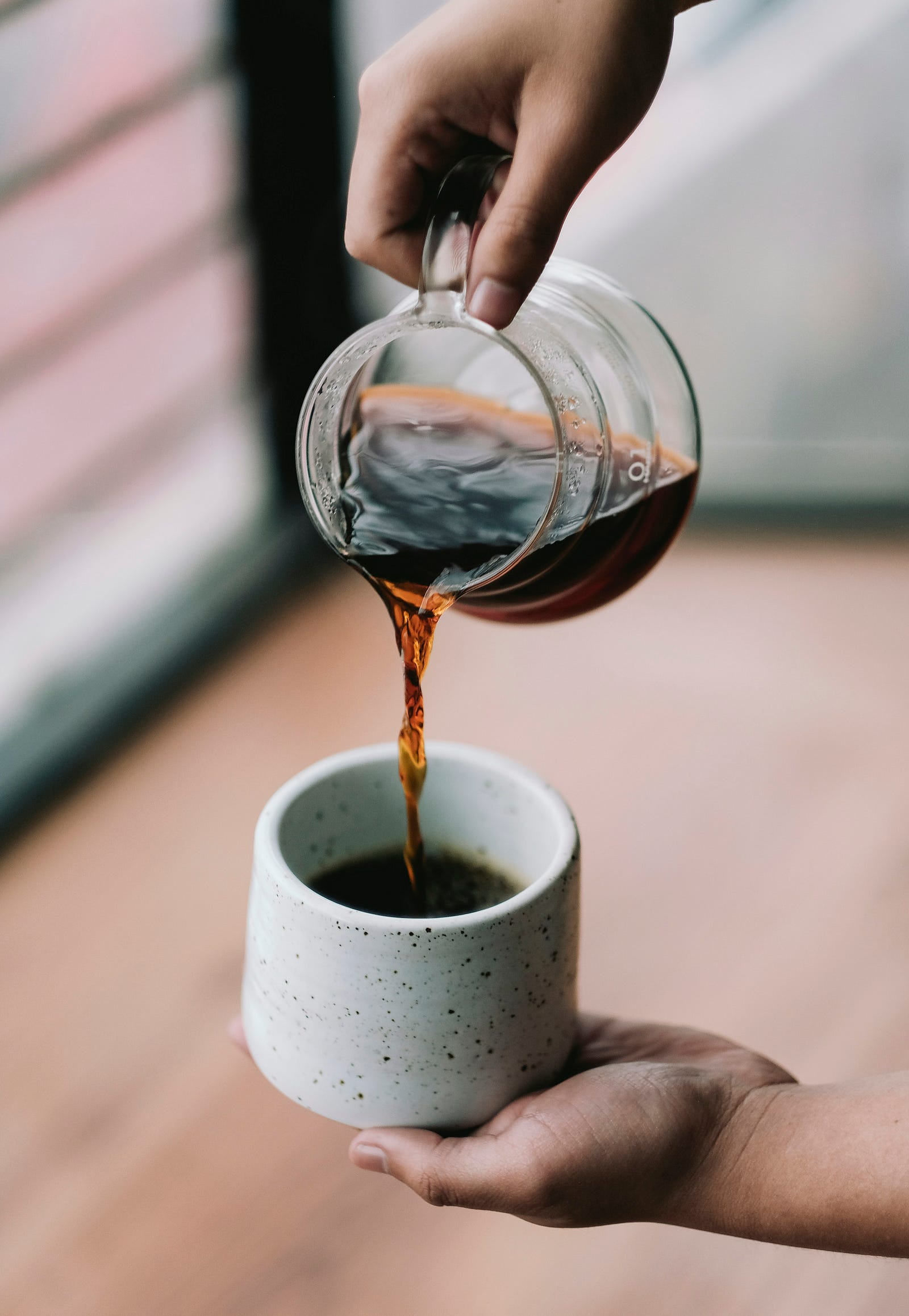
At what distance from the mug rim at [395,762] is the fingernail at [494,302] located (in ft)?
0.94

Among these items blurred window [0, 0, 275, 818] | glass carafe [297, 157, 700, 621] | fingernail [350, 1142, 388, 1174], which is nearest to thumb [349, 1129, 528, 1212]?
fingernail [350, 1142, 388, 1174]

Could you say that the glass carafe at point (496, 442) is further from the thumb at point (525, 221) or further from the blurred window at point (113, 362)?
the blurred window at point (113, 362)

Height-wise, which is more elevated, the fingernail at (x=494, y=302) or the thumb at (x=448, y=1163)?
the fingernail at (x=494, y=302)

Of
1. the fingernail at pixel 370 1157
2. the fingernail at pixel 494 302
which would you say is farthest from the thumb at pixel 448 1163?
the fingernail at pixel 494 302

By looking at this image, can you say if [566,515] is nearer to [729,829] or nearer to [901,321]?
[729,829]

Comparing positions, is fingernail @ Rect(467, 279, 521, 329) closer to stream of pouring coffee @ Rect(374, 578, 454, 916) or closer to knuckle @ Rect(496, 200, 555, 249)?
knuckle @ Rect(496, 200, 555, 249)

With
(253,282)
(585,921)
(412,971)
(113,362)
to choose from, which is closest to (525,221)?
(412,971)

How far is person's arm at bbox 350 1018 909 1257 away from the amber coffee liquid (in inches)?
6.7

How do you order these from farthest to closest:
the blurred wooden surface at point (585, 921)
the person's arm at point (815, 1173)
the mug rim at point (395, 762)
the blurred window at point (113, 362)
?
1. the blurred window at point (113, 362)
2. the blurred wooden surface at point (585, 921)
3. the person's arm at point (815, 1173)
4. the mug rim at point (395, 762)

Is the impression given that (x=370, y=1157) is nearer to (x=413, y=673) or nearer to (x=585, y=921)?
(x=413, y=673)

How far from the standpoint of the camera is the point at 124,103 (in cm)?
184

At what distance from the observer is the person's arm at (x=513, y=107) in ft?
2.59

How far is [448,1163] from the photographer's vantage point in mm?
807

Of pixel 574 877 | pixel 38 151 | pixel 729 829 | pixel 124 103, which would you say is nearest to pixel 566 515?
pixel 574 877
